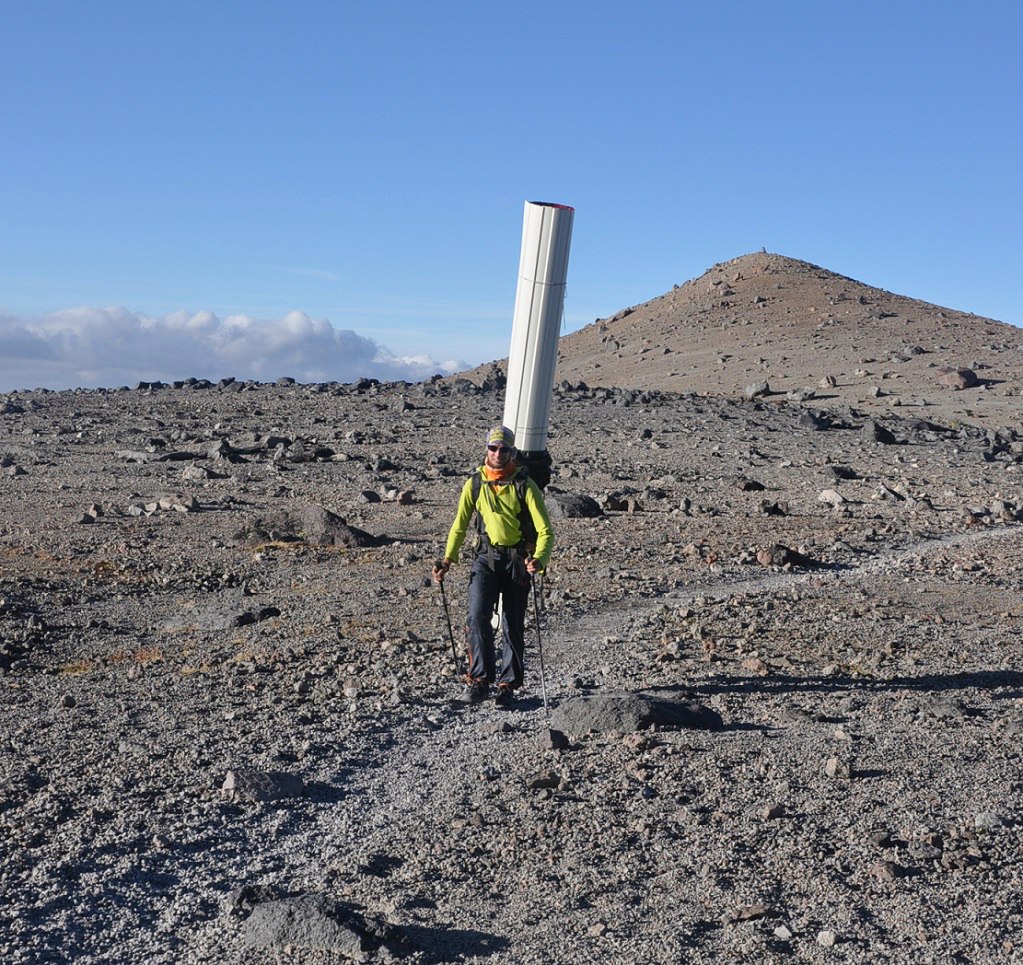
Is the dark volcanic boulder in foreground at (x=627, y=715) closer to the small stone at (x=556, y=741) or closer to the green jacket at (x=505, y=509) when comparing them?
the small stone at (x=556, y=741)

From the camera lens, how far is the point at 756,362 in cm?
4156

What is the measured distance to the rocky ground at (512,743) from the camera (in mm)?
5613

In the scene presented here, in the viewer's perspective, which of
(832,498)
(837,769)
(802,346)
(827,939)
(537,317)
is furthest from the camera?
(802,346)

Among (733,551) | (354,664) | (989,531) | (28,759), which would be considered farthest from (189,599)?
(989,531)

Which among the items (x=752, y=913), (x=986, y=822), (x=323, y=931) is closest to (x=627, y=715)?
(x=986, y=822)

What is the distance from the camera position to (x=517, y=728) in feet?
27.5

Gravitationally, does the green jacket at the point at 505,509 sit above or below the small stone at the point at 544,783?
above

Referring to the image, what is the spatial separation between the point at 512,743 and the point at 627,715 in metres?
0.77

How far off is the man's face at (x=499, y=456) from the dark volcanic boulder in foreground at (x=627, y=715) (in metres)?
1.70

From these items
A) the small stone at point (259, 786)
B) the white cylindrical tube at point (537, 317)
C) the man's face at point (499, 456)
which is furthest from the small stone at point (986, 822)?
the white cylindrical tube at point (537, 317)

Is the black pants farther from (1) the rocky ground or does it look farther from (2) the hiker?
(1) the rocky ground

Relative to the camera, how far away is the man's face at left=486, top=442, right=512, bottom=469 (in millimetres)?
8805

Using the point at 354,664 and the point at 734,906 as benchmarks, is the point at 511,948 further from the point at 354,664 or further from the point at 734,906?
the point at 354,664

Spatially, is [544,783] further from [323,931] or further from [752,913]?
[323,931]
